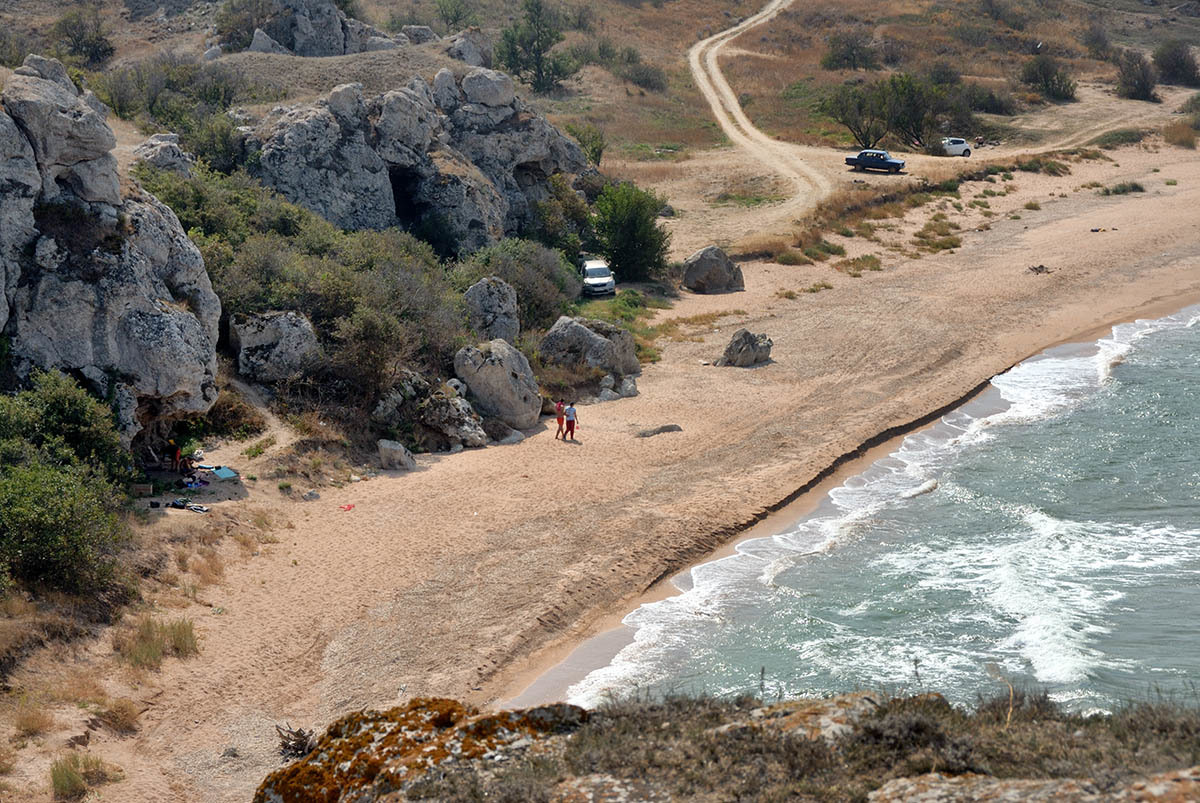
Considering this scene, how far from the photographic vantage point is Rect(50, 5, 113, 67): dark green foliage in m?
51.4

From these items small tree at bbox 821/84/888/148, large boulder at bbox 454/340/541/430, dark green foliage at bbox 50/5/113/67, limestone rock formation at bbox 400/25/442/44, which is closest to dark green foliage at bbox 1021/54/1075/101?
small tree at bbox 821/84/888/148

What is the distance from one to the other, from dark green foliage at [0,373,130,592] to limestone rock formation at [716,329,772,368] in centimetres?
1837

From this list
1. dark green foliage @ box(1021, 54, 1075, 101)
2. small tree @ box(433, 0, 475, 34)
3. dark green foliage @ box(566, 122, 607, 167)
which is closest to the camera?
dark green foliage @ box(566, 122, 607, 167)

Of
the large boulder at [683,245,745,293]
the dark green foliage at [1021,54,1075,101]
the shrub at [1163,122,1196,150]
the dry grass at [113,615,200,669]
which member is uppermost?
the dark green foliage at [1021,54,1075,101]

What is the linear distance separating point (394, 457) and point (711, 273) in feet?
66.5

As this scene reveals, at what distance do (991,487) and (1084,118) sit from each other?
179ft

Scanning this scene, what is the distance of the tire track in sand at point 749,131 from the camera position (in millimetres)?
52562

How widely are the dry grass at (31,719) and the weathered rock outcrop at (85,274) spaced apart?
7704mm

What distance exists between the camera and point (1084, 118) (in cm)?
6956

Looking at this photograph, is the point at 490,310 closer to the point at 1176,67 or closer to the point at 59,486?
the point at 59,486

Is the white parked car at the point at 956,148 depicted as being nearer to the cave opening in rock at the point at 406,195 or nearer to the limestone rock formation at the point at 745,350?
the limestone rock formation at the point at 745,350

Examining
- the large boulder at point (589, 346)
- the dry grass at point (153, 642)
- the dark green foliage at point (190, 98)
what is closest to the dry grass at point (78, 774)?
the dry grass at point (153, 642)

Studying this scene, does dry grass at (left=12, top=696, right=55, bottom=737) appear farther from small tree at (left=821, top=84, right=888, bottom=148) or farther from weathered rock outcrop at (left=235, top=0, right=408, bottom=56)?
small tree at (left=821, top=84, right=888, bottom=148)

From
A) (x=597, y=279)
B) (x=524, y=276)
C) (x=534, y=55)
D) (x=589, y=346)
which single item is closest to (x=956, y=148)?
(x=534, y=55)
